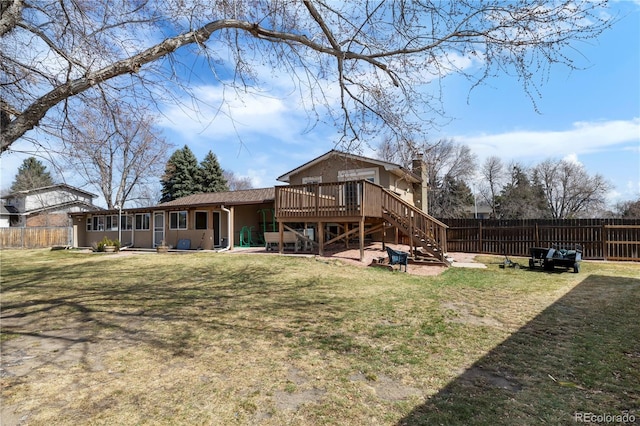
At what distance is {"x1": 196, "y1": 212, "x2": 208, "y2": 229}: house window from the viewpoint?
20.8 metres

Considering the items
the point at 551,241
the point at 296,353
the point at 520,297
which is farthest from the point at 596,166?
the point at 296,353

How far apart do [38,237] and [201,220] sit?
1571 cm

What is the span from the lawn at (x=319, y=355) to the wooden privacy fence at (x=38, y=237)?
23028mm

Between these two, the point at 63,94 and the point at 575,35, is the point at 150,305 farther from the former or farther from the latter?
the point at 575,35

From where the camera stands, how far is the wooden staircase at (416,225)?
12070 mm

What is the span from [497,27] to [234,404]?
212 inches

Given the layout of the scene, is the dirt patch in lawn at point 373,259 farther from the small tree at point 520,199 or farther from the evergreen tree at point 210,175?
the small tree at point 520,199

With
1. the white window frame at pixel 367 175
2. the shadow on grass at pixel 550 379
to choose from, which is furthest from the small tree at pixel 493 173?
the shadow on grass at pixel 550 379

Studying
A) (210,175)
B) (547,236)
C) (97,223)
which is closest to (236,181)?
(210,175)

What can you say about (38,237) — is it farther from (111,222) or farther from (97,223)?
(111,222)

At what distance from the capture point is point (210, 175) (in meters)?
39.9

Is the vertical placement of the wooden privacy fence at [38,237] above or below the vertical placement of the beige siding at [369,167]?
below
